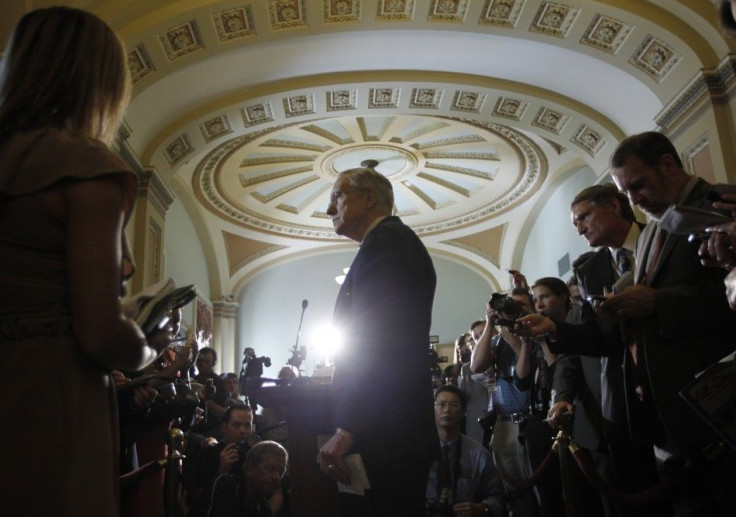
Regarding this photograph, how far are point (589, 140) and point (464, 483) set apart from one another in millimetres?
6979

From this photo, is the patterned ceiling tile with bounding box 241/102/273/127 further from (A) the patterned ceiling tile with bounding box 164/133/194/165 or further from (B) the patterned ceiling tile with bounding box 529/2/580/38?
(B) the patterned ceiling tile with bounding box 529/2/580/38

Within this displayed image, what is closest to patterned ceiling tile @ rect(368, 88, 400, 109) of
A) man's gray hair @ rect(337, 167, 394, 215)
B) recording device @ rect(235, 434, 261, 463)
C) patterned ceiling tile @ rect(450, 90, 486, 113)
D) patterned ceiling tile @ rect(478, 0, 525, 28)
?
patterned ceiling tile @ rect(450, 90, 486, 113)

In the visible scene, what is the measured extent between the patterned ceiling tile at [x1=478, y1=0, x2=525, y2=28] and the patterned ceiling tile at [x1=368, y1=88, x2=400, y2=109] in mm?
1769

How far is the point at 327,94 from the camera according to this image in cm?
934

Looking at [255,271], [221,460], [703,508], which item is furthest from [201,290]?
[703,508]

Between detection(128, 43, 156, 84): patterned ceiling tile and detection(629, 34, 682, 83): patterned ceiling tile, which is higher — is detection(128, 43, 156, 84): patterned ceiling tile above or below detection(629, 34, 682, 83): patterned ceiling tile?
above

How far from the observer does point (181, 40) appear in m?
7.62

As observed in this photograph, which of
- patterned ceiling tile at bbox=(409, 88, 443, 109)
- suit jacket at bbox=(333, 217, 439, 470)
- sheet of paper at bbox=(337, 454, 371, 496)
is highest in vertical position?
patterned ceiling tile at bbox=(409, 88, 443, 109)

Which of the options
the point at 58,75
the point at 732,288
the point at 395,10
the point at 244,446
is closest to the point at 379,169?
the point at 395,10

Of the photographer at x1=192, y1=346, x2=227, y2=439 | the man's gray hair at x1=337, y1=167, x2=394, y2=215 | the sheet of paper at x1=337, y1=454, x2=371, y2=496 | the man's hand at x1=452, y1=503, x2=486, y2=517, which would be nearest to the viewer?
the sheet of paper at x1=337, y1=454, x2=371, y2=496

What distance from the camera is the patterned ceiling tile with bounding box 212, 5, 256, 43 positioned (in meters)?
7.52

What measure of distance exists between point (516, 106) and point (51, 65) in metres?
8.78

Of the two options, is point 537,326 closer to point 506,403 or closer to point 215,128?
point 506,403

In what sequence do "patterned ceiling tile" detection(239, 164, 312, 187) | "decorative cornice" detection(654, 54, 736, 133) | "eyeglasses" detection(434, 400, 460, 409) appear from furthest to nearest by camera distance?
1. "patterned ceiling tile" detection(239, 164, 312, 187)
2. "decorative cornice" detection(654, 54, 736, 133)
3. "eyeglasses" detection(434, 400, 460, 409)
